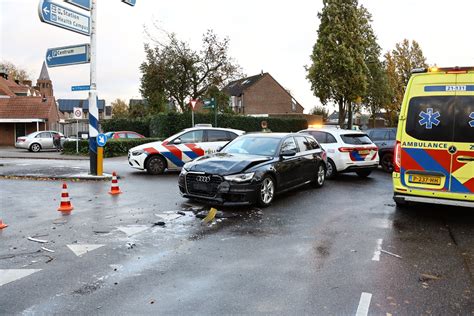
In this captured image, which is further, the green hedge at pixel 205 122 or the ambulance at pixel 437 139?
the green hedge at pixel 205 122

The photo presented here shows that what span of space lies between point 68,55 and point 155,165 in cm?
427

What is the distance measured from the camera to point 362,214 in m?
7.80

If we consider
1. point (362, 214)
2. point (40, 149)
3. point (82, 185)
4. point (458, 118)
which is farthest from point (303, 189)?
point (40, 149)

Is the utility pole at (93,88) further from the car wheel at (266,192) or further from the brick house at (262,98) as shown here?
the brick house at (262,98)

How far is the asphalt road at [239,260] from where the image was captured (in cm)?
391

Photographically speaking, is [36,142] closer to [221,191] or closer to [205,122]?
[205,122]

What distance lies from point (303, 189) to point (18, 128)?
34781mm

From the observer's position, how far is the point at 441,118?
696 cm

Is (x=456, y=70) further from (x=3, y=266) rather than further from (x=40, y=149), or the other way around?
(x=40, y=149)

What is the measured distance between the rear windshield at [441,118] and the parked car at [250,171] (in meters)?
2.76

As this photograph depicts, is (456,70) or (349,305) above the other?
(456,70)

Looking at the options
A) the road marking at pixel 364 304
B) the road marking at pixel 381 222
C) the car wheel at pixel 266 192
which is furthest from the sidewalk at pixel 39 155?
the road marking at pixel 364 304

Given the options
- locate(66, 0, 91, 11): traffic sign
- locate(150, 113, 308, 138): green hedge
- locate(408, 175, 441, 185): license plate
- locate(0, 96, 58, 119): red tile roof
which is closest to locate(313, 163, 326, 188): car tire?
locate(408, 175, 441, 185): license plate

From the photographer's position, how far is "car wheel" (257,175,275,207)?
321 inches
